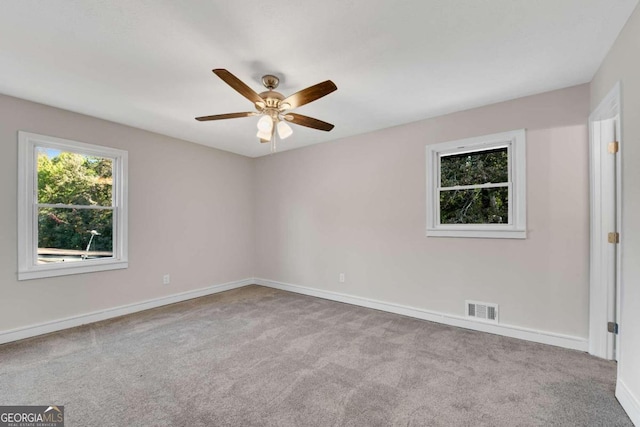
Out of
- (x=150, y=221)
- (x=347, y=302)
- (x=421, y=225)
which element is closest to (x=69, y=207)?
(x=150, y=221)

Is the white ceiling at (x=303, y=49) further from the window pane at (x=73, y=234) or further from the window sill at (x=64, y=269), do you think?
Result: the window sill at (x=64, y=269)

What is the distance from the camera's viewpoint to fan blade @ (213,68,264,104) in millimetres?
1783

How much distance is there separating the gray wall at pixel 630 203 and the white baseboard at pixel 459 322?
0.83m

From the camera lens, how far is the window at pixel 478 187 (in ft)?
9.77

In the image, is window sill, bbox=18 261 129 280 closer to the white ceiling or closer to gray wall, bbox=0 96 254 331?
gray wall, bbox=0 96 254 331

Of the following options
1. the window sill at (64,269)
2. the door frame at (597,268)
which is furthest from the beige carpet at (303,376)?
the window sill at (64,269)

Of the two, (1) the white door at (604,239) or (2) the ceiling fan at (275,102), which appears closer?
(2) the ceiling fan at (275,102)

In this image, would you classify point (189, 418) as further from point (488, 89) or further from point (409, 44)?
point (488, 89)

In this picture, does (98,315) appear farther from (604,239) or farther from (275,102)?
(604,239)

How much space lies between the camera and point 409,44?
205cm

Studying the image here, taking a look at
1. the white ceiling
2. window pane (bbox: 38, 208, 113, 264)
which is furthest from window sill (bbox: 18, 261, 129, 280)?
the white ceiling

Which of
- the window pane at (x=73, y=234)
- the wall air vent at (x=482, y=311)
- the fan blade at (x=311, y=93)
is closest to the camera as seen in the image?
the fan blade at (x=311, y=93)

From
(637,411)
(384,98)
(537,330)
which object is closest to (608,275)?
(537,330)

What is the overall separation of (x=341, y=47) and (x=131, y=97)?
222 centimetres
